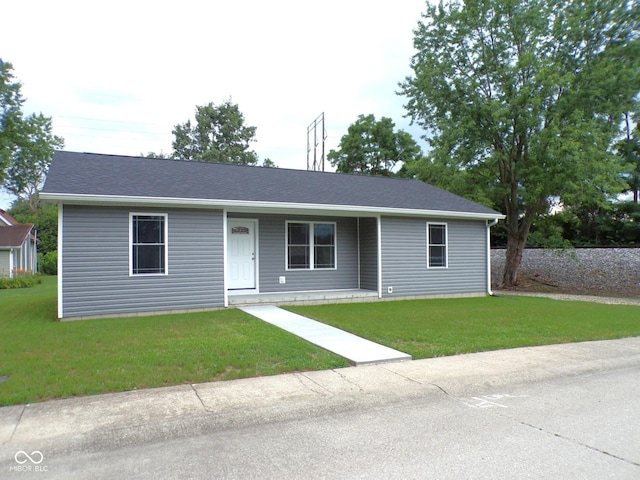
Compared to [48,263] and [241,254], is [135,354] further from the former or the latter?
[48,263]

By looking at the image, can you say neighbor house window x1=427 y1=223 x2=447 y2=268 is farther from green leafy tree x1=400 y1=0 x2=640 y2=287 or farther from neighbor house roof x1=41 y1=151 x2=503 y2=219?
green leafy tree x1=400 y1=0 x2=640 y2=287

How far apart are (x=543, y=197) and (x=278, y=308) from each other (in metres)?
13.2

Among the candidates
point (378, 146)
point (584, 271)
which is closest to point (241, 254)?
point (584, 271)

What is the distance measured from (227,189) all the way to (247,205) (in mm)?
1039

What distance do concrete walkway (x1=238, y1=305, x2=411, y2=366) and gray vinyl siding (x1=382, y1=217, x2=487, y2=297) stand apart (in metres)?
4.17

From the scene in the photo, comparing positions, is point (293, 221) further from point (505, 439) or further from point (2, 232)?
point (2, 232)

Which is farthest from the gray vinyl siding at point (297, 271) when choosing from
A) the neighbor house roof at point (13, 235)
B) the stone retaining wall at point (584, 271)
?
the neighbor house roof at point (13, 235)

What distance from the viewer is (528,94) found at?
53.9 feet

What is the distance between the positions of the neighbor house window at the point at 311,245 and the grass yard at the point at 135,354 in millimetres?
4191

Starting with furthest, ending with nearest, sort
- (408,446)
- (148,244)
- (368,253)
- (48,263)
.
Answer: (48,263)
(368,253)
(148,244)
(408,446)

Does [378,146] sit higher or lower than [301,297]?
higher

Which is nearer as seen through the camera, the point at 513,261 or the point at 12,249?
the point at 513,261

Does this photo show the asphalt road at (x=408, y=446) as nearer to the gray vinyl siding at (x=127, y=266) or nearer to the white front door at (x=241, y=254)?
the gray vinyl siding at (x=127, y=266)

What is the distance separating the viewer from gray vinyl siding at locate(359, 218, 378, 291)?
1303 cm
